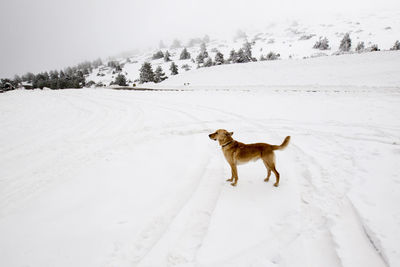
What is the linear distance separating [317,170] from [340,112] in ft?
25.2

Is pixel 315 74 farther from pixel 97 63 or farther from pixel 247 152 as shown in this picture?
pixel 97 63

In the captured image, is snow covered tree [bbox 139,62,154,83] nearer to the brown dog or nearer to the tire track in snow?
the tire track in snow

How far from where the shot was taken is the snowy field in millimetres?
3033

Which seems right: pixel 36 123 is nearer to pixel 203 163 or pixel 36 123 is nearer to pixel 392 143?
pixel 203 163

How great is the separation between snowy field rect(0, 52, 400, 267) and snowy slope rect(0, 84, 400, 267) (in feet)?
0.08

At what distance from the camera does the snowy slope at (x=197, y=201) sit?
119 inches

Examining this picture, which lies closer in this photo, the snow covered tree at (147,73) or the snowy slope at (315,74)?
the snowy slope at (315,74)

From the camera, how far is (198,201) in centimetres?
425

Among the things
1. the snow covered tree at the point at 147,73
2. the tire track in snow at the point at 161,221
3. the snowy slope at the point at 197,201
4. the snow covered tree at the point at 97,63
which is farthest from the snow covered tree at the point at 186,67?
the snow covered tree at the point at 97,63

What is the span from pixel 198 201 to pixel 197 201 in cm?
2

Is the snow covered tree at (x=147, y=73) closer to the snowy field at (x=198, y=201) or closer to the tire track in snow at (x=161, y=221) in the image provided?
the snowy field at (x=198, y=201)

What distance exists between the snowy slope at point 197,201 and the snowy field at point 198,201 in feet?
0.08

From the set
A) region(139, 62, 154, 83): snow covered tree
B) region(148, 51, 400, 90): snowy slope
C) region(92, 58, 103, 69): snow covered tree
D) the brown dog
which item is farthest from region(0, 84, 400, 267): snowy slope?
region(92, 58, 103, 69): snow covered tree

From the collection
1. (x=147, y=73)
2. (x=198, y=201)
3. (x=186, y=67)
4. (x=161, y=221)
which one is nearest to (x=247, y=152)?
(x=198, y=201)
